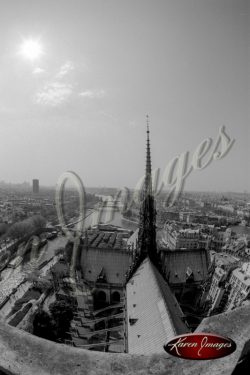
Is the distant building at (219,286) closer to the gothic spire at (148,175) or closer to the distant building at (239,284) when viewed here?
the distant building at (239,284)

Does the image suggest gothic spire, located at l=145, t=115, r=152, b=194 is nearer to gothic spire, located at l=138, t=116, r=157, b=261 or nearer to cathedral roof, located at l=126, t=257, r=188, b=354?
gothic spire, located at l=138, t=116, r=157, b=261

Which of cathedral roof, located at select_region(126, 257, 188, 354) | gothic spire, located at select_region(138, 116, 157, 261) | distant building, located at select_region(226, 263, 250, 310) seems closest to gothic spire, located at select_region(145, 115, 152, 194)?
gothic spire, located at select_region(138, 116, 157, 261)

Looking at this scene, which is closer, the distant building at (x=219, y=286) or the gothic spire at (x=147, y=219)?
the gothic spire at (x=147, y=219)

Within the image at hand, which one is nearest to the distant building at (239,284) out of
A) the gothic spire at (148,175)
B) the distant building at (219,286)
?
the distant building at (219,286)

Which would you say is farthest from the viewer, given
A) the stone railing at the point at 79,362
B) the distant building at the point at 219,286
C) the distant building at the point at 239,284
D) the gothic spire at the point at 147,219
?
the distant building at the point at 239,284

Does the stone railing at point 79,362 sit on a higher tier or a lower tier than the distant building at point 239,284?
higher

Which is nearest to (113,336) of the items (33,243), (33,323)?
(33,323)

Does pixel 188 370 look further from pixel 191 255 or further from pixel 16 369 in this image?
pixel 191 255

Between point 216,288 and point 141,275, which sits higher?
point 141,275

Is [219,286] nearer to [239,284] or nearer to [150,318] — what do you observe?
[239,284]
